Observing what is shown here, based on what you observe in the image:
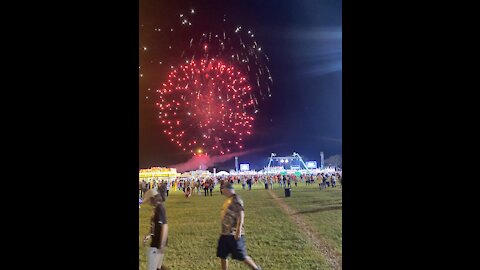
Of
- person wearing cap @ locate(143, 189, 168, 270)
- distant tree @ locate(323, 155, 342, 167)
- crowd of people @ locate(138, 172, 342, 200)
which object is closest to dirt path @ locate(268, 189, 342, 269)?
crowd of people @ locate(138, 172, 342, 200)

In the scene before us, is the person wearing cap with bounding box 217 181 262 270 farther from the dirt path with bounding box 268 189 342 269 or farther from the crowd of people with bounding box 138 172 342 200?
the dirt path with bounding box 268 189 342 269

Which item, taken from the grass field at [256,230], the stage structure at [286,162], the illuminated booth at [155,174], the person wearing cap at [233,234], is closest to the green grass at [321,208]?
the grass field at [256,230]

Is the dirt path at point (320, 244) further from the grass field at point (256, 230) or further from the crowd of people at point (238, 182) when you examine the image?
the crowd of people at point (238, 182)

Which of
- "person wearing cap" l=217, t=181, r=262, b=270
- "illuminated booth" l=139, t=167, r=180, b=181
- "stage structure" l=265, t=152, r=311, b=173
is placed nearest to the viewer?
"person wearing cap" l=217, t=181, r=262, b=270

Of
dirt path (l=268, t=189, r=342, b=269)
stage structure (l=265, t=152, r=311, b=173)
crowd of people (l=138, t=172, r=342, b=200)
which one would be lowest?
dirt path (l=268, t=189, r=342, b=269)

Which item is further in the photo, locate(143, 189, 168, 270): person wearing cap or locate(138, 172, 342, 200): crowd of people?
locate(138, 172, 342, 200): crowd of people

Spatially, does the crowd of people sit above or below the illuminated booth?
below

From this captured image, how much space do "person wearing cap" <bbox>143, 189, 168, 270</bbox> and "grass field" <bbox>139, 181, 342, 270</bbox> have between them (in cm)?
6

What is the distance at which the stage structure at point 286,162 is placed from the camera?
446 cm

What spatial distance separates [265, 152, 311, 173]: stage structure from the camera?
4.46m
